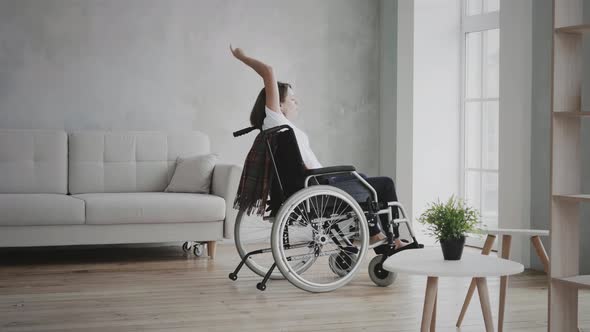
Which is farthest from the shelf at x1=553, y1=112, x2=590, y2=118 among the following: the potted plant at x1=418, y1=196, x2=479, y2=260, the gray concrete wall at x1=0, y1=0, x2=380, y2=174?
the gray concrete wall at x1=0, y1=0, x2=380, y2=174

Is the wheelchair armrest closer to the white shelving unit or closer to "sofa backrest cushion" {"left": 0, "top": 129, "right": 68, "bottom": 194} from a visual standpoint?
the white shelving unit

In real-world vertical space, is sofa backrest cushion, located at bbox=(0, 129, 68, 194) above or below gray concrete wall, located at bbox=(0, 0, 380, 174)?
below

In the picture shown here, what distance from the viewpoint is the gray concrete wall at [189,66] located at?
5.39m

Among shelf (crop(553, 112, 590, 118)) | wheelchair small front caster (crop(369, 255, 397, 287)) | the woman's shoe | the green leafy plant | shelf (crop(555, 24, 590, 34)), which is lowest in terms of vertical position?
wheelchair small front caster (crop(369, 255, 397, 287))

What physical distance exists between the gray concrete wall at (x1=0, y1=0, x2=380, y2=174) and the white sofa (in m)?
0.31

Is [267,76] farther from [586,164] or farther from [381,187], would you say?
[586,164]

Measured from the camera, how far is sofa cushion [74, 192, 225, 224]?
4684 millimetres

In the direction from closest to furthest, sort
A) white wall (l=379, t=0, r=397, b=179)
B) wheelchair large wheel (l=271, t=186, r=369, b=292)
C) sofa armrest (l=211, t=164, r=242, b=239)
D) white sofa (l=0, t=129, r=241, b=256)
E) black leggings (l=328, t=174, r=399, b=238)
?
wheelchair large wheel (l=271, t=186, r=369, b=292), black leggings (l=328, t=174, r=399, b=238), white sofa (l=0, t=129, r=241, b=256), sofa armrest (l=211, t=164, r=242, b=239), white wall (l=379, t=0, r=397, b=179)

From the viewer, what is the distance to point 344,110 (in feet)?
20.0

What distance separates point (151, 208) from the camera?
15.5ft

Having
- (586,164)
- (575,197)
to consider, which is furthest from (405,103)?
(575,197)

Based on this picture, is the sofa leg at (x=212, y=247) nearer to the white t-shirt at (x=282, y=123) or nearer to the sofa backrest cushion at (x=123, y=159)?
the sofa backrest cushion at (x=123, y=159)

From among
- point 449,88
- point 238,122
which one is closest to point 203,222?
point 238,122

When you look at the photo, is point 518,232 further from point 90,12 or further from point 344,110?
point 90,12
